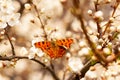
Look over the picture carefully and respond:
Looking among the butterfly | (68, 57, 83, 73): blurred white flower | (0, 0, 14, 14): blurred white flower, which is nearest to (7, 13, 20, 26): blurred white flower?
(0, 0, 14, 14): blurred white flower

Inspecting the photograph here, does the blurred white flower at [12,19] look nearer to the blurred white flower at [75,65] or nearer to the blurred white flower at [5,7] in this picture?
the blurred white flower at [5,7]

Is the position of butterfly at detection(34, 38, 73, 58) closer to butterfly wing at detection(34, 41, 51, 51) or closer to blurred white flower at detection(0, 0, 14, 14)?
butterfly wing at detection(34, 41, 51, 51)

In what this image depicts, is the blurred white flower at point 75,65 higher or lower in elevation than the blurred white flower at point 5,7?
lower

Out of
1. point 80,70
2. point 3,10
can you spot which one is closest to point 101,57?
point 80,70

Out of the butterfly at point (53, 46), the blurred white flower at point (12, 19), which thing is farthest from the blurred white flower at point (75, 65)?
the blurred white flower at point (12, 19)

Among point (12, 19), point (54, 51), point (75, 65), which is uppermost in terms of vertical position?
point (12, 19)

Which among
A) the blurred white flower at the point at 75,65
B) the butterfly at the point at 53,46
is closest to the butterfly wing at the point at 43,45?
the butterfly at the point at 53,46

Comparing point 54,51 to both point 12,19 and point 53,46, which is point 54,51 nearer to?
point 53,46

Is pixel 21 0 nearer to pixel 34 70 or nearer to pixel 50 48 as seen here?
pixel 34 70

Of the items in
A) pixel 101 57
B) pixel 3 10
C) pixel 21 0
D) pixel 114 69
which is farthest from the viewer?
pixel 21 0

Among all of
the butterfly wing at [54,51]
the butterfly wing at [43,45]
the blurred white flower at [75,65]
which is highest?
the butterfly wing at [43,45]

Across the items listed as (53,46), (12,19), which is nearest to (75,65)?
(53,46)
